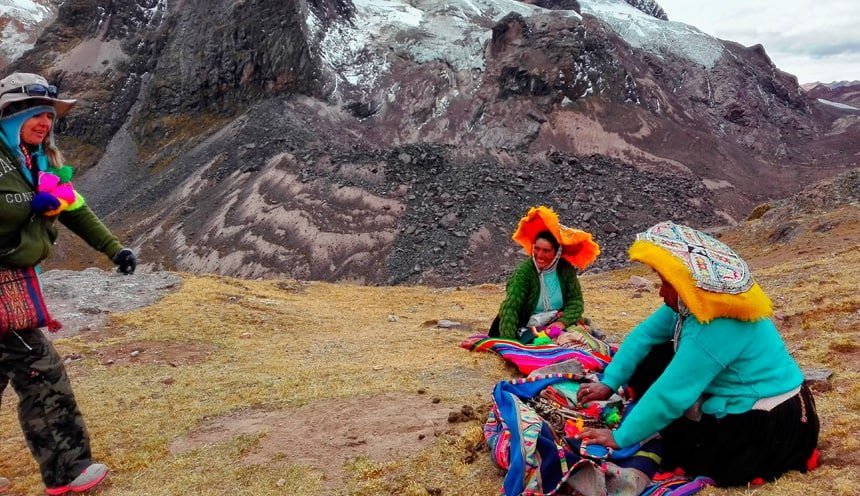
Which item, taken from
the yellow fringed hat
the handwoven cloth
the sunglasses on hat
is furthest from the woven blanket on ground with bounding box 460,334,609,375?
the sunglasses on hat

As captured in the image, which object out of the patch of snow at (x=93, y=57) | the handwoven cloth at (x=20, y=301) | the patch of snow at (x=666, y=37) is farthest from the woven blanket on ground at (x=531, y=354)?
the patch of snow at (x=93, y=57)

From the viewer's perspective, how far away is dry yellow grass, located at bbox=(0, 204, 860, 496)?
345 centimetres

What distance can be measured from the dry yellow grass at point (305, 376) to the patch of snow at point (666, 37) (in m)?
45.2

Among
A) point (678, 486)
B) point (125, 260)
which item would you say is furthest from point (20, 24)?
point (678, 486)

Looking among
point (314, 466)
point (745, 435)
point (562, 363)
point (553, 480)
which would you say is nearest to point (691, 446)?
point (745, 435)

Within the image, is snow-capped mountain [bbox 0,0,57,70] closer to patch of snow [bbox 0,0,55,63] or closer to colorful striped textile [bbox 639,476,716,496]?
patch of snow [bbox 0,0,55,63]

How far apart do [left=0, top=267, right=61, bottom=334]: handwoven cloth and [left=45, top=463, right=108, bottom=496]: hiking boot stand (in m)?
0.94

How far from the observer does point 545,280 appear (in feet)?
19.6

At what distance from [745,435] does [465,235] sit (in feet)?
63.3

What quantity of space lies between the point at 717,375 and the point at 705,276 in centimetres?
57

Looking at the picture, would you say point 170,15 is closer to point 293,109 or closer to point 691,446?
point 293,109

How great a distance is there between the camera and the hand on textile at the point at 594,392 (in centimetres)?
359

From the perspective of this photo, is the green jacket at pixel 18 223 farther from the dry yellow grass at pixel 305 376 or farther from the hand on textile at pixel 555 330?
the hand on textile at pixel 555 330

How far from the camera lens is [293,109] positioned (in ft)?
118
